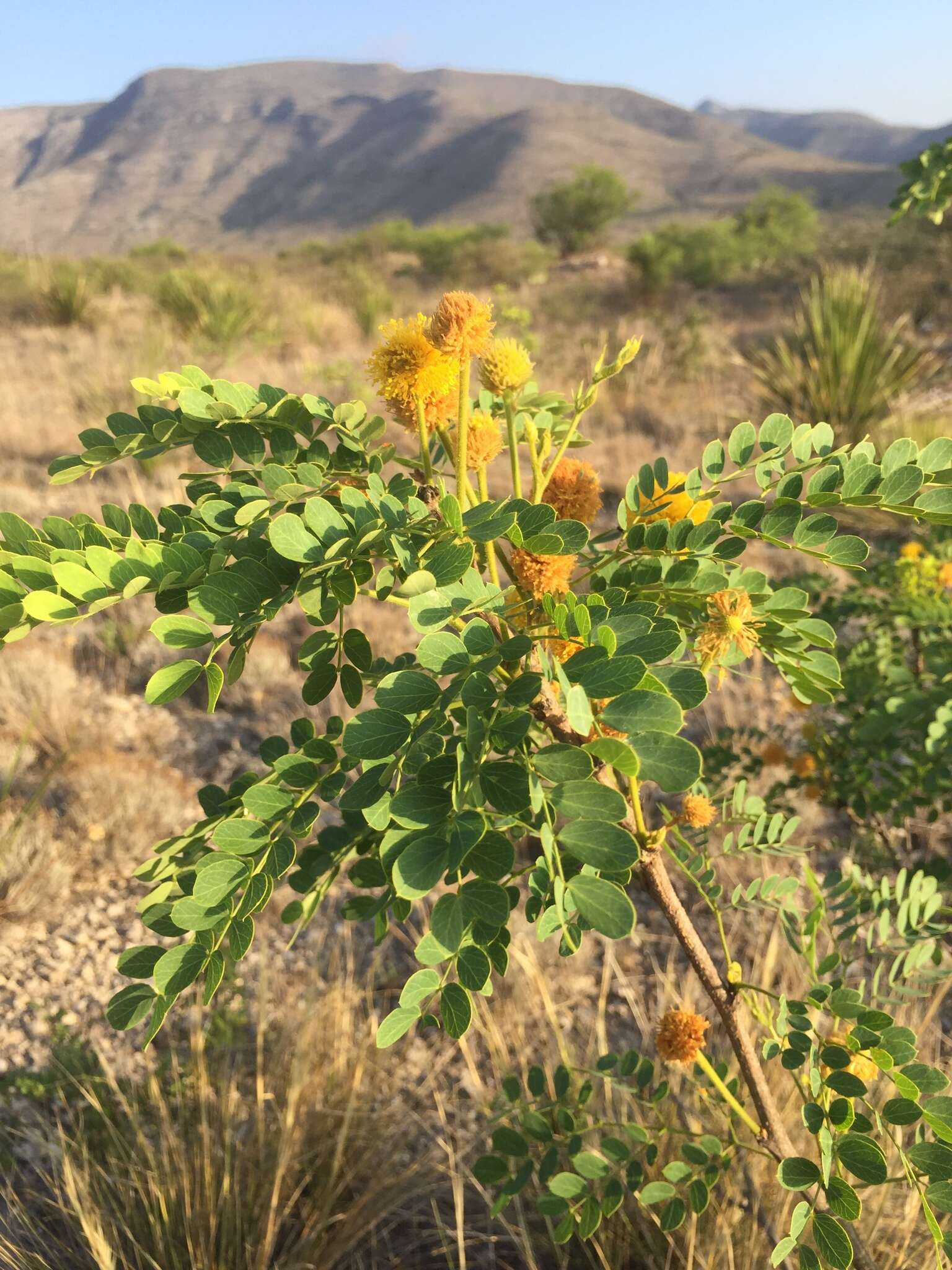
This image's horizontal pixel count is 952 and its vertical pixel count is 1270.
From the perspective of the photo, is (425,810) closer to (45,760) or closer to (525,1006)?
(525,1006)

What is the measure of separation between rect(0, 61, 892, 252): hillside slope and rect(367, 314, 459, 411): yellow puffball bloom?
1840 inches

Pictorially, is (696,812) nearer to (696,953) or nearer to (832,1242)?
(696,953)

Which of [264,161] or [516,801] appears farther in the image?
[264,161]

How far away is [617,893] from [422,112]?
300 feet

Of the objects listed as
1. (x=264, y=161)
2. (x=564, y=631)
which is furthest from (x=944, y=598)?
(x=264, y=161)

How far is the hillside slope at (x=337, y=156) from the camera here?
52.5 m

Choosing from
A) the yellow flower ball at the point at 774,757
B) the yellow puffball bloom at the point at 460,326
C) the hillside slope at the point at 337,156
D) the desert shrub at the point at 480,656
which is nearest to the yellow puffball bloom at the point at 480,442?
the desert shrub at the point at 480,656

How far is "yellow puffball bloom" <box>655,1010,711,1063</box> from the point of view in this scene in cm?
100

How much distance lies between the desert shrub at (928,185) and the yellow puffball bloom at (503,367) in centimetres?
128

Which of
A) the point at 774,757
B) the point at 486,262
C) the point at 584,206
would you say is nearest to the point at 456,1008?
the point at 774,757

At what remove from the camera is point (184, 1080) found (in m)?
1.64

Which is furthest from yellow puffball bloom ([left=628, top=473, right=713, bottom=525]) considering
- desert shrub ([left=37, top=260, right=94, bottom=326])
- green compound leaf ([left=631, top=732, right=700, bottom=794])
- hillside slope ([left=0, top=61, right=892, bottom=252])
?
hillside slope ([left=0, top=61, right=892, bottom=252])

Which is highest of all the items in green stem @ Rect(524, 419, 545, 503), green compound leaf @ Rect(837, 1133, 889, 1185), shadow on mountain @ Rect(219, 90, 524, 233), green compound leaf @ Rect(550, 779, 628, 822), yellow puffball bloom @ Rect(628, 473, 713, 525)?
shadow on mountain @ Rect(219, 90, 524, 233)

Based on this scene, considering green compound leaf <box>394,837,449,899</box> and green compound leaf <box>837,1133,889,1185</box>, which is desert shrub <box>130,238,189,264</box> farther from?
green compound leaf <box>837,1133,889,1185</box>
